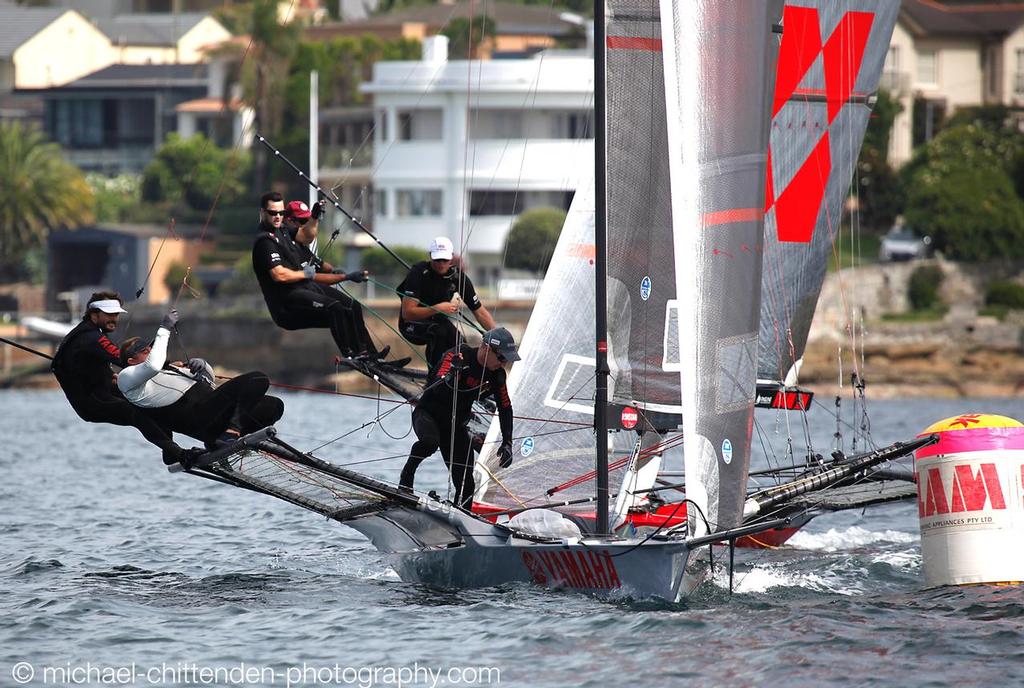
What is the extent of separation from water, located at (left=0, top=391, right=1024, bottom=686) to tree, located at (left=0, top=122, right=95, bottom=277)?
51.3 m

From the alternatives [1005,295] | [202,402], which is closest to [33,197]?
[1005,295]

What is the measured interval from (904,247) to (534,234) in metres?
12.5

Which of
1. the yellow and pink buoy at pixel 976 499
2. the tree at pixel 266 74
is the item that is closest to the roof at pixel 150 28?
the tree at pixel 266 74

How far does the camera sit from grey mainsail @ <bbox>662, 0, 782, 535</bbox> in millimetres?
12344

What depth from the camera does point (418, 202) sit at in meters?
64.2

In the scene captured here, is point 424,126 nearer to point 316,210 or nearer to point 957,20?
point 957,20

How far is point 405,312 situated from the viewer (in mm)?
14273

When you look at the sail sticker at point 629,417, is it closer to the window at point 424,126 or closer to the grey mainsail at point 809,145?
the grey mainsail at point 809,145

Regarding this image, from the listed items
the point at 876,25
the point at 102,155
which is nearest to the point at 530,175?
the point at 102,155

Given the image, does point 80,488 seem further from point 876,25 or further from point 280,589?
point 876,25

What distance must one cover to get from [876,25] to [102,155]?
7083 cm

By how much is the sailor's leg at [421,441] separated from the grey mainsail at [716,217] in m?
2.42

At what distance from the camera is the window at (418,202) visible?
63.9m

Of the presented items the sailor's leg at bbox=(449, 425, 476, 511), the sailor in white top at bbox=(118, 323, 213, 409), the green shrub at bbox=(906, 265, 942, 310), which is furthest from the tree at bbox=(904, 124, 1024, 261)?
the sailor in white top at bbox=(118, 323, 213, 409)
